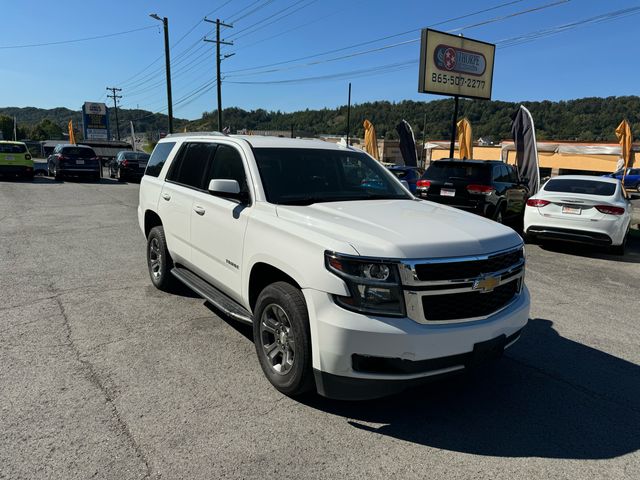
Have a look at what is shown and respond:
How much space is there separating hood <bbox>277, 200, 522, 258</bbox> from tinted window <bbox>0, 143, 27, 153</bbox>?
22.1m

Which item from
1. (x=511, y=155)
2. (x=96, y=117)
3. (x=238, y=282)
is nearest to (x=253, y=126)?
(x=96, y=117)

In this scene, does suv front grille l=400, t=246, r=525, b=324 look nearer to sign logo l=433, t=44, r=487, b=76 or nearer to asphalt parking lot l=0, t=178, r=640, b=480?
asphalt parking lot l=0, t=178, r=640, b=480

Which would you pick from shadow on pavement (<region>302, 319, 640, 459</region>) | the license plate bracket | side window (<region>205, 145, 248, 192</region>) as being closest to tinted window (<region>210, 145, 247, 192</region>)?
side window (<region>205, 145, 248, 192</region>)

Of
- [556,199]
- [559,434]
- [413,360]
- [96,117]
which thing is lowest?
[559,434]

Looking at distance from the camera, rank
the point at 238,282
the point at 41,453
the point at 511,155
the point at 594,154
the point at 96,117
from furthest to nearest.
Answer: the point at 96,117 → the point at 511,155 → the point at 594,154 → the point at 238,282 → the point at 41,453

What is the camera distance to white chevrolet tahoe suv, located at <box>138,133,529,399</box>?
289 centimetres

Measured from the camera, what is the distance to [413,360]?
9.38 ft

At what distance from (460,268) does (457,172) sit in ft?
26.4

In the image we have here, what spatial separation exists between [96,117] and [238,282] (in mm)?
79185

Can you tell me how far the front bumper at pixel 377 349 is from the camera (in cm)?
284

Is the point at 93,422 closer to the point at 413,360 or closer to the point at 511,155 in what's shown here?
the point at 413,360

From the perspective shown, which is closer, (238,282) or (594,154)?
(238,282)

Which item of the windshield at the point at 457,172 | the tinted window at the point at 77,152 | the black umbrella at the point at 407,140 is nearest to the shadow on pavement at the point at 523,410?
the windshield at the point at 457,172

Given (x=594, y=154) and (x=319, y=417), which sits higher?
(x=594, y=154)
